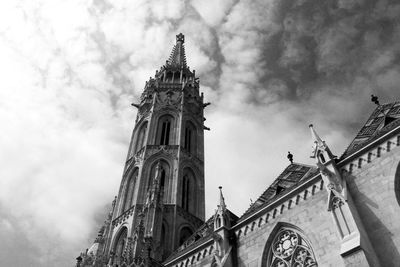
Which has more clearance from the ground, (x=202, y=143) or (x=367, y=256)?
(x=202, y=143)

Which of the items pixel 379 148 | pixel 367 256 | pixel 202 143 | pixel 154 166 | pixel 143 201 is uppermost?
pixel 202 143

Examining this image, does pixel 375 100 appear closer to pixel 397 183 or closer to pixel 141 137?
pixel 397 183

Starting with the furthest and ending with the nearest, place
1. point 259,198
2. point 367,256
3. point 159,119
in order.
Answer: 1. point 159,119
2. point 259,198
3. point 367,256

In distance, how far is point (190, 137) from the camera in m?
27.8

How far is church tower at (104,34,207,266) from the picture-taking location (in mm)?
19078

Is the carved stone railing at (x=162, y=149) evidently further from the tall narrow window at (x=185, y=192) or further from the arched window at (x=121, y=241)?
the arched window at (x=121, y=241)

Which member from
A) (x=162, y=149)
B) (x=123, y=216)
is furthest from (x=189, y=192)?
(x=123, y=216)

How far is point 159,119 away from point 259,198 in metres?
13.1

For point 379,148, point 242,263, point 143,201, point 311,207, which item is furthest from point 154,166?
point 379,148

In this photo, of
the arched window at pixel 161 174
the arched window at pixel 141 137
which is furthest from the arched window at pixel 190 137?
the arched window at pixel 141 137

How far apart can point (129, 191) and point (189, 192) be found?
12.6 feet

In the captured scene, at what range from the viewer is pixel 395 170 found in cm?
1050

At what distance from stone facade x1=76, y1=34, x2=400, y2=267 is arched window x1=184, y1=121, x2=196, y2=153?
1.70 meters

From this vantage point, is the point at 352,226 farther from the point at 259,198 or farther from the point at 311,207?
the point at 259,198
